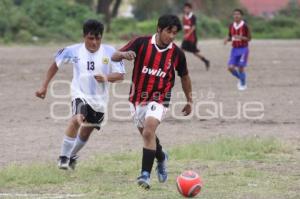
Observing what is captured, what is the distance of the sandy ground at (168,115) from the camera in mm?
12102

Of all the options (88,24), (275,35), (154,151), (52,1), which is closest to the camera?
(154,151)

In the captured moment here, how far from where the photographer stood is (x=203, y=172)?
9812mm

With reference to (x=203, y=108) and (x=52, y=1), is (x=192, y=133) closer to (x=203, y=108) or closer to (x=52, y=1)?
(x=203, y=108)

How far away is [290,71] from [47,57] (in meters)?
9.50

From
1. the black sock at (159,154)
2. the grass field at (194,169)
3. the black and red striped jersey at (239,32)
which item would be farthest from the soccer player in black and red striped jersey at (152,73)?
the black and red striped jersey at (239,32)

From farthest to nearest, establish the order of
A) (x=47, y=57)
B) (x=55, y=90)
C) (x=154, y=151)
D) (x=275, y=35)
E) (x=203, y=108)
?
(x=275, y=35) → (x=47, y=57) → (x=55, y=90) → (x=203, y=108) → (x=154, y=151)

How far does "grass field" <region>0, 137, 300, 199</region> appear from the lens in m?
8.38

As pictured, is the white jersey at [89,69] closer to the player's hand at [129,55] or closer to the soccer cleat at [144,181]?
the player's hand at [129,55]

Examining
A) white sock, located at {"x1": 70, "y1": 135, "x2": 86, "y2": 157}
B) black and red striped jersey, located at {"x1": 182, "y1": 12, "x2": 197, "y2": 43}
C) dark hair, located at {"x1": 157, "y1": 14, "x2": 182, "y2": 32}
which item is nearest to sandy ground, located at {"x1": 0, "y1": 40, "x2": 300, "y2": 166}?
white sock, located at {"x1": 70, "y1": 135, "x2": 86, "y2": 157}

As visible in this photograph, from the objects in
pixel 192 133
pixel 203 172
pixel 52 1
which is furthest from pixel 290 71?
pixel 52 1

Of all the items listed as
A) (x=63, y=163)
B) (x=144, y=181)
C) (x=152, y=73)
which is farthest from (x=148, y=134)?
(x=63, y=163)

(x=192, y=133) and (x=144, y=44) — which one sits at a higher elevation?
(x=144, y=44)

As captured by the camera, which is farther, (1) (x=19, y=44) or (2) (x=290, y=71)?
(1) (x=19, y=44)

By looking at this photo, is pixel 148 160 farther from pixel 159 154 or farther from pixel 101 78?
pixel 101 78
